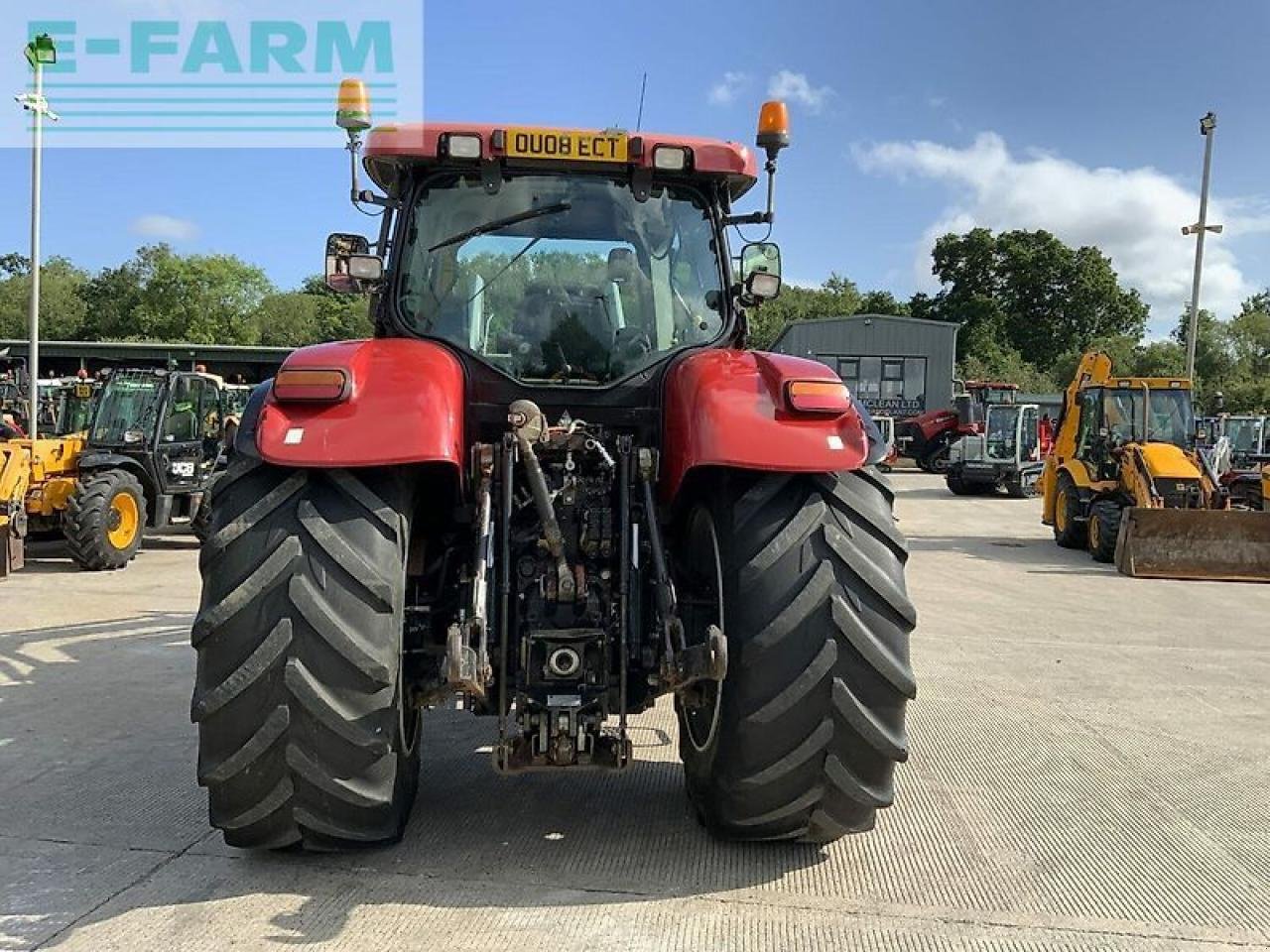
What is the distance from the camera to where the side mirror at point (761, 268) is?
4137mm

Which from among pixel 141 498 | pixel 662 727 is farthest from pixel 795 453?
pixel 141 498

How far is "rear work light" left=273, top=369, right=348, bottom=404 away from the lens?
3.05 metres

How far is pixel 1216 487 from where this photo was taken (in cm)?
1248

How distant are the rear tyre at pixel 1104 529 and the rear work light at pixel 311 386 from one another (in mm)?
11078

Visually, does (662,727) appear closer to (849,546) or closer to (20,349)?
(849,546)

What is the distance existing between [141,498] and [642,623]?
9166 millimetres

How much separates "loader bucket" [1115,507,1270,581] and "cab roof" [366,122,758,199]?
9053mm

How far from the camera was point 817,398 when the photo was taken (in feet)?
10.6

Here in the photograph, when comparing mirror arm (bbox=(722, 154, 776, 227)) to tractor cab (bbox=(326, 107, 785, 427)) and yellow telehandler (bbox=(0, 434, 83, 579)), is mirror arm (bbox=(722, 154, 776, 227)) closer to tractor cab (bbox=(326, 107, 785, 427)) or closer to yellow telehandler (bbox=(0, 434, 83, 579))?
tractor cab (bbox=(326, 107, 785, 427))

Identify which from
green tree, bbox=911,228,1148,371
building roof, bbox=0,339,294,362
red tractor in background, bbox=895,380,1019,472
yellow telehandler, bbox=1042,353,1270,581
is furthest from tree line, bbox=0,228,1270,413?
yellow telehandler, bbox=1042,353,1270,581

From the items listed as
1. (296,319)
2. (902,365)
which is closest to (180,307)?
(296,319)

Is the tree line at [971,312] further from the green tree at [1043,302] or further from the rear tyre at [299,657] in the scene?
the rear tyre at [299,657]

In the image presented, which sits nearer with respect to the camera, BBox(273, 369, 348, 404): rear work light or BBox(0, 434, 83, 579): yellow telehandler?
BBox(273, 369, 348, 404): rear work light

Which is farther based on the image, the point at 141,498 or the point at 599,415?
A: the point at 141,498
